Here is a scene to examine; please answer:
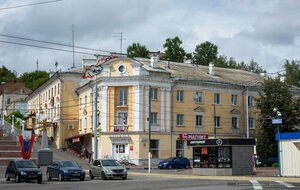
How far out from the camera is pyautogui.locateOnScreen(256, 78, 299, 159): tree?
226ft

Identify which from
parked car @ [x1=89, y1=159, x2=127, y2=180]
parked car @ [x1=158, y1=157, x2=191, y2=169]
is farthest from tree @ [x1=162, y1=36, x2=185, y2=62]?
parked car @ [x1=89, y1=159, x2=127, y2=180]

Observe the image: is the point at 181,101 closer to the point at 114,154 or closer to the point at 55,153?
the point at 114,154

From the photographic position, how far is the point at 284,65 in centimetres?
9762

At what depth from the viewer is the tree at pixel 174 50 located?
99.9 metres

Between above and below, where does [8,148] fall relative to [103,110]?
below

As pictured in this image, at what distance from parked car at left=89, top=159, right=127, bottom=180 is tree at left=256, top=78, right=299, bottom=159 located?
3356 centimetres

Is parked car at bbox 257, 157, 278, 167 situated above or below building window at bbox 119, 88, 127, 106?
below

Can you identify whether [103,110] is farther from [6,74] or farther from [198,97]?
[6,74]

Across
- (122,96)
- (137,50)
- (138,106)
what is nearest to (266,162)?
(138,106)

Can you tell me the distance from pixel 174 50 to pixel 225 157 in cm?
5668

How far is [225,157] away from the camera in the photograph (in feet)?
149

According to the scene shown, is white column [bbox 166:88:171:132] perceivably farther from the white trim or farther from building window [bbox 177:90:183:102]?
building window [bbox 177:90:183:102]

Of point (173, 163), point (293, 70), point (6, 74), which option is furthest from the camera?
point (6, 74)

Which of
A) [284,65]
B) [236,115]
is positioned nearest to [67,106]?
[236,115]
